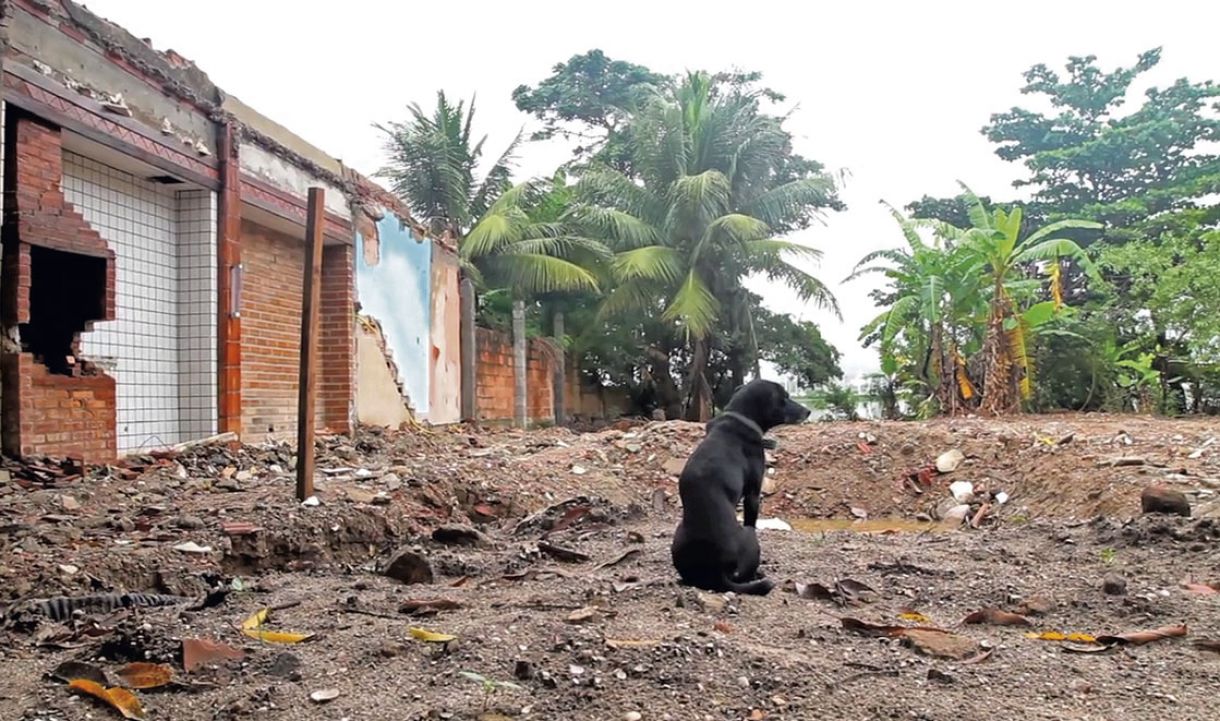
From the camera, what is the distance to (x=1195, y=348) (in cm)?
1509

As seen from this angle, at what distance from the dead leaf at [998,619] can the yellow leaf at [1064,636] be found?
0.17m

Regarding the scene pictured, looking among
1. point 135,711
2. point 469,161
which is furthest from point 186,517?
point 469,161

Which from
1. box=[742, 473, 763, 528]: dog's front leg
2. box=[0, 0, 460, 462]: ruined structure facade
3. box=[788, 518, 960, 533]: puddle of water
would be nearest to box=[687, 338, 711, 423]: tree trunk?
box=[0, 0, 460, 462]: ruined structure facade

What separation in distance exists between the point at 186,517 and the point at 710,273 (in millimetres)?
16789

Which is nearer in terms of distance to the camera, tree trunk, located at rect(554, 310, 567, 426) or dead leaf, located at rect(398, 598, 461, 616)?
dead leaf, located at rect(398, 598, 461, 616)

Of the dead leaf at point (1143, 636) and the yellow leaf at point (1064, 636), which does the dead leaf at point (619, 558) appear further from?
the dead leaf at point (1143, 636)

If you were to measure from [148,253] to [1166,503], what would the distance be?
26.7ft

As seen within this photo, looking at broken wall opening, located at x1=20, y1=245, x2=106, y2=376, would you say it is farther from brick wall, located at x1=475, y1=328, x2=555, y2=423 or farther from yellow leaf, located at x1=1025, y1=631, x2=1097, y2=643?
brick wall, located at x1=475, y1=328, x2=555, y2=423

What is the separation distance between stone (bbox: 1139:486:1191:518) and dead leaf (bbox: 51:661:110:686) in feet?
20.3

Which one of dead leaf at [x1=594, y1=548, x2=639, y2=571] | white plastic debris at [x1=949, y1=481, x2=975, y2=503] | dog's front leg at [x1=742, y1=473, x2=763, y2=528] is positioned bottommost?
white plastic debris at [x1=949, y1=481, x2=975, y2=503]

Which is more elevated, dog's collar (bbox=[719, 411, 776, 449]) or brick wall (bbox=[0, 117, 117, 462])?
brick wall (bbox=[0, 117, 117, 462])

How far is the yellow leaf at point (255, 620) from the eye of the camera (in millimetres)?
3283

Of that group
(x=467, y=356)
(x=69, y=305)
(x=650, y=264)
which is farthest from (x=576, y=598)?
(x=650, y=264)

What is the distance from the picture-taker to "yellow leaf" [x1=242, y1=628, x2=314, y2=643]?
3096mm
